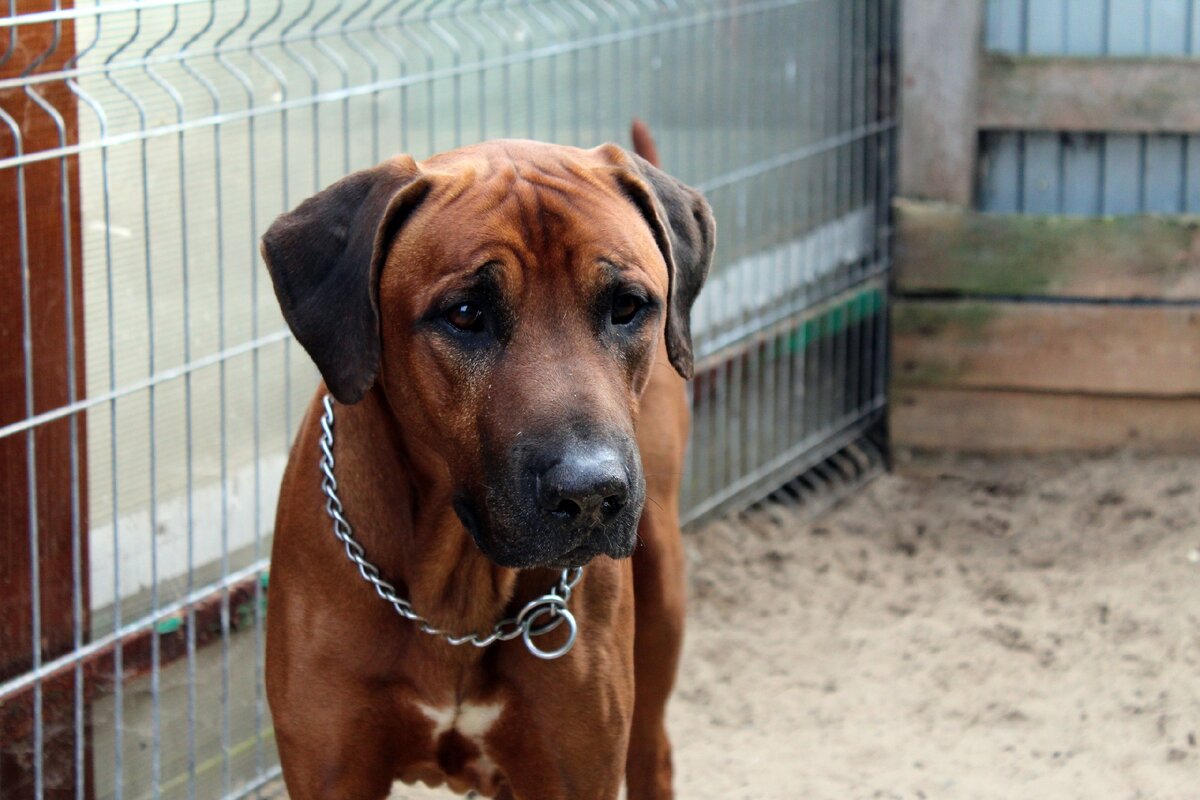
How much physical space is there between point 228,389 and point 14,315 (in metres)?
0.68

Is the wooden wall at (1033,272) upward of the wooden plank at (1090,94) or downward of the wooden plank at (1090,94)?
downward

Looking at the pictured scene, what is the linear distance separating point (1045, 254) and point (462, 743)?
3.89 m

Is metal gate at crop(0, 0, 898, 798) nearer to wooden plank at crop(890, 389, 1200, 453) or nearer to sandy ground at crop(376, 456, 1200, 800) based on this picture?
sandy ground at crop(376, 456, 1200, 800)

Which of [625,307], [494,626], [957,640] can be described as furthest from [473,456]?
[957,640]

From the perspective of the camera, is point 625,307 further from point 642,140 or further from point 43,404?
point 642,140

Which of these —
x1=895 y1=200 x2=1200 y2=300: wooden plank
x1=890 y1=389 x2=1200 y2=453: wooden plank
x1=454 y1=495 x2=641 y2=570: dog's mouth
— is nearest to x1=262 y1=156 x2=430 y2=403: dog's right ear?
x1=454 y1=495 x2=641 y2=570: dog's mouth

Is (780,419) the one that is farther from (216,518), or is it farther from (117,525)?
(117,525)

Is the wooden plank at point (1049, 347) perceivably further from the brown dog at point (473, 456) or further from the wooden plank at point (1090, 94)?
the brown dog at point (473, 456)

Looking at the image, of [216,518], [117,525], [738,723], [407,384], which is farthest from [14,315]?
[738,723]

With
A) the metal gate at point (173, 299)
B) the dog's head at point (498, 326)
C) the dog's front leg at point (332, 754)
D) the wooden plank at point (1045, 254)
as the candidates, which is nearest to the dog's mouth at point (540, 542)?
the dog's head at point (498, 326)

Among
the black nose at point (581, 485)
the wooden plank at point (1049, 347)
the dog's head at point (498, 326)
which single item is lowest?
the wooden plank at point (1049, 347)

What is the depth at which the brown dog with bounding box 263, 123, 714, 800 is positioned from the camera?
259 centimetres

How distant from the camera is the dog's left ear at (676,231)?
2.94 meters

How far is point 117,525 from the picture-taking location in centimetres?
356
